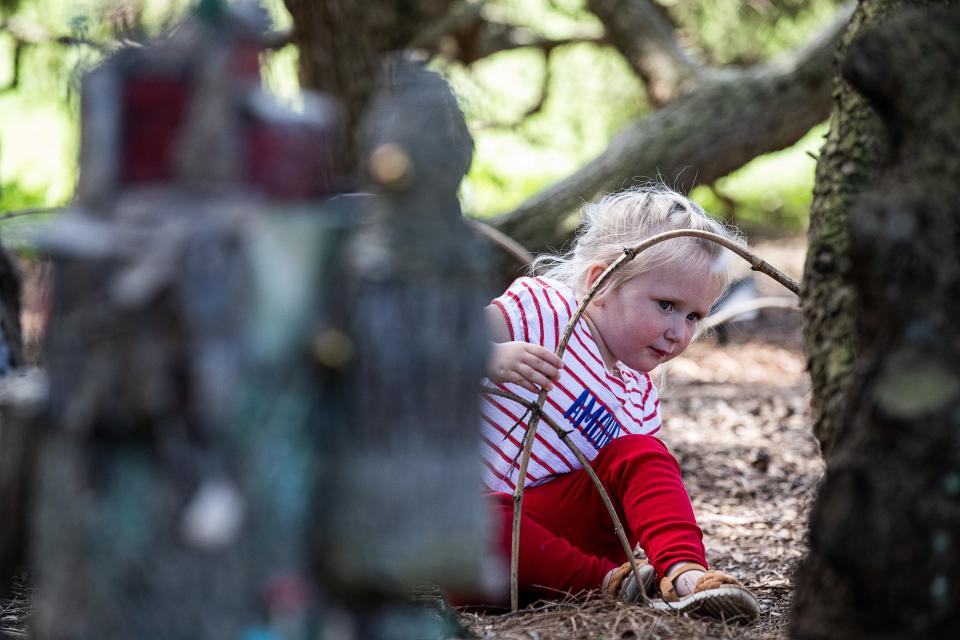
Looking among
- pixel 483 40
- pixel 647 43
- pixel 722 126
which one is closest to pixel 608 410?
pixel 722 126

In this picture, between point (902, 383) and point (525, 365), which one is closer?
point (902, 383)

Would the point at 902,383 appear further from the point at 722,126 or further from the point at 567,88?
the point at 567,88

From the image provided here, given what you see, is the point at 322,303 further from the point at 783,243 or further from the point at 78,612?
the point at 783,243

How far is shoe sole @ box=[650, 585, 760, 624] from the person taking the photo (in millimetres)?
2051

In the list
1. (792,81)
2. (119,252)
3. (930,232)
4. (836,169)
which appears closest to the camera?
(119,252)

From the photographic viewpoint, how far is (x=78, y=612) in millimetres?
1144

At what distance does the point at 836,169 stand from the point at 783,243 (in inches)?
256

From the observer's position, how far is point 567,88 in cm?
807

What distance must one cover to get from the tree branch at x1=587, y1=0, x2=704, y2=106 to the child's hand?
3.76 meters

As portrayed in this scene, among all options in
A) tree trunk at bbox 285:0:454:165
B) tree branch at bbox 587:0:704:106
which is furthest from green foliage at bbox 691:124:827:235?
tree trunk at bbox 285:0:454:165

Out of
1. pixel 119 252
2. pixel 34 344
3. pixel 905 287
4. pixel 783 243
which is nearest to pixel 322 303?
pixel 119 252

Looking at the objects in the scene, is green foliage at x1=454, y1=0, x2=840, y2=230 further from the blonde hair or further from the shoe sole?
the shoe sole

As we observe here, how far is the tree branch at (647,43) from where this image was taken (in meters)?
5.65

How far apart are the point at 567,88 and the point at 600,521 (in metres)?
5.98
